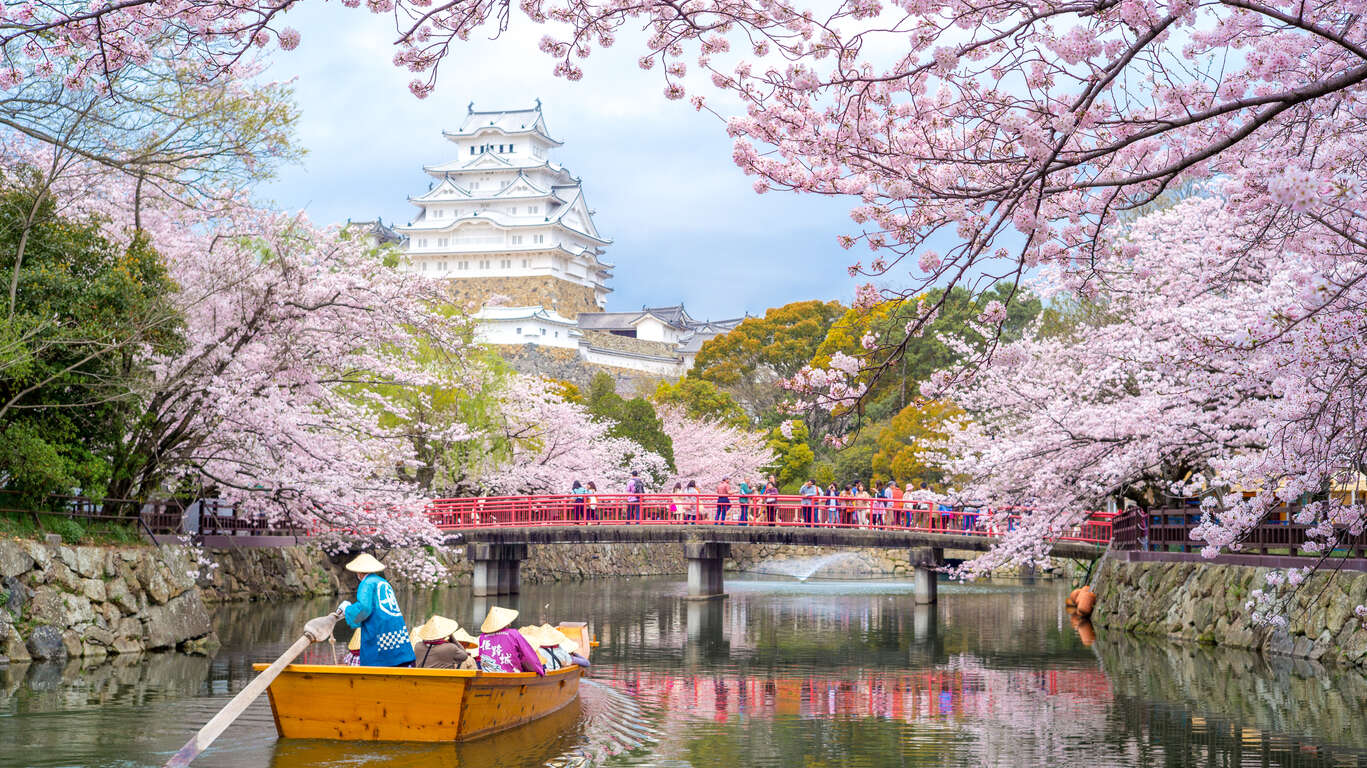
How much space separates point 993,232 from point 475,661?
6.15 meters

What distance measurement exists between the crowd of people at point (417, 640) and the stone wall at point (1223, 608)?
831 cm

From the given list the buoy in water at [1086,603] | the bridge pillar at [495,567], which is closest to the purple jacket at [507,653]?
the buoy in water at [1086,603]

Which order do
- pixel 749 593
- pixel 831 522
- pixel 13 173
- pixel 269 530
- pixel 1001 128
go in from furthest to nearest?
1. pixel 749 593
2. pixel 831 522
3. pixel 269 530
4. pixel 13 173
5. pixel 1001 128

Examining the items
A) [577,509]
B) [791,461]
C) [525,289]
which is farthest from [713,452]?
[525,289]

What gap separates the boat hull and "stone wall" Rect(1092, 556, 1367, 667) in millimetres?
8933

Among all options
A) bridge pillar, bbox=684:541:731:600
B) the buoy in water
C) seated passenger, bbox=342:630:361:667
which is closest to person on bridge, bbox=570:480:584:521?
bridge pillar, bbox=684:541:731:600

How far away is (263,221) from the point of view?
18.3 metres

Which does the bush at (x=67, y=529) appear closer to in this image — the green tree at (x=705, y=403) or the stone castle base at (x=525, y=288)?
the green tree at (x=705, y=403)

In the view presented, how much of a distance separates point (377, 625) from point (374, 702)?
615mm

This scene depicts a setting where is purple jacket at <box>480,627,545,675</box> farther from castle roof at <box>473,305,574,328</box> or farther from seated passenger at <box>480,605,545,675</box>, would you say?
castle roof at <box>473,305,574,328</box>

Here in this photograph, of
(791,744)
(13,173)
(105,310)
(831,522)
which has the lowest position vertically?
(791,744)

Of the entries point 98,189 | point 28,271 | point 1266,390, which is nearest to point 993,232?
point 1266,390

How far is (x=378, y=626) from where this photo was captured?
971 cm

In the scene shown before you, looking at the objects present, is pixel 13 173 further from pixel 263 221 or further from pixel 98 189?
pixel 263 221
